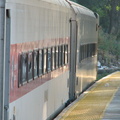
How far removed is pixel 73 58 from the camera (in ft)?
61.6

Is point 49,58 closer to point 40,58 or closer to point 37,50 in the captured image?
point 40,58

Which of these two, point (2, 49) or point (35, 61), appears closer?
point (2, 49)

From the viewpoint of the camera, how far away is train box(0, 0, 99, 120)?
928 cm

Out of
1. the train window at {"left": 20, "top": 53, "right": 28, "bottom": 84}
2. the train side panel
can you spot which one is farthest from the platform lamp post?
the train window at {"left": 20, "top": 53, "right": 28, "bottom": 84}

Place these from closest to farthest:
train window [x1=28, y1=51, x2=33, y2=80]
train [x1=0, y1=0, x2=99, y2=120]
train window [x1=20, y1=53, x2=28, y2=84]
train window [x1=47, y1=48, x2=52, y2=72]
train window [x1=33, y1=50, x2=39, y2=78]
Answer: train [x1=0, y1=0, x2=99, y2=120] < train window [x1=20, y1=53, x2=28, y2=84] < train window [x1=28, y1=51, x2=33, y2=80] < train window [x1=33, y1=50, x2=39, y2=78] < train window [x1=47, y1=48, x2=52, y2=72]

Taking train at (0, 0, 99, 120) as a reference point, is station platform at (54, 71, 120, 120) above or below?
below

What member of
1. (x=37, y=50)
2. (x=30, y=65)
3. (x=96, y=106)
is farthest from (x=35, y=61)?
(x=96, y=106)

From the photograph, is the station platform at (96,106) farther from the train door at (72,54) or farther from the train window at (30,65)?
the train window at (30,65)

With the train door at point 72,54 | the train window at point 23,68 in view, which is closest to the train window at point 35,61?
the train window at point 23,68

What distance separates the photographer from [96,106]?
727 inches

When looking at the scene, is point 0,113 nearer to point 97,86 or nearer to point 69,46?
point 69,46

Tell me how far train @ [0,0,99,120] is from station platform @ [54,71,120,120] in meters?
0.34

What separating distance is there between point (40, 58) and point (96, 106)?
6.33m

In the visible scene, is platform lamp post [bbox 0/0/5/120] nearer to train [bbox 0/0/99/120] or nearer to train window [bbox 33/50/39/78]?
train [bbox 0/0/99/120]
